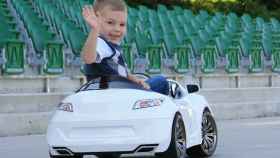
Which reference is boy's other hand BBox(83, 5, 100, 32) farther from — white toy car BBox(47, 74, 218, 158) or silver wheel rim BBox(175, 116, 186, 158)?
silver wheel rim BBox(175, 116, 186, 158)

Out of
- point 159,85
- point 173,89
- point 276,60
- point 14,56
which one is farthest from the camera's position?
point 276,60

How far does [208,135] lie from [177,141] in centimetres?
152

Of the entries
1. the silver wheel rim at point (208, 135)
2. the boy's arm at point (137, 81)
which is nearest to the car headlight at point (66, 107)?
the boy's arm at point (137, 81)

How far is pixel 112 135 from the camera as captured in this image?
7.67 meters

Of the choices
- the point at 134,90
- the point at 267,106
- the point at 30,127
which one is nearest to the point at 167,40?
the point at 267,106

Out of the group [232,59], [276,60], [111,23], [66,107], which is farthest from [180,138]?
[276,60]

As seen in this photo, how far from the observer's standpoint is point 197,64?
58.0 feet

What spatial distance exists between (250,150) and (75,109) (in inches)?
123

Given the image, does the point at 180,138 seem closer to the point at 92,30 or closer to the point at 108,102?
the point at 108,102

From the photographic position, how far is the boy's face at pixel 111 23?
26.0ft

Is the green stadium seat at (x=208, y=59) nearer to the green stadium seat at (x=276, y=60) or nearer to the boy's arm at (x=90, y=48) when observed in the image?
the green stadium seat at (x=276, y=60)

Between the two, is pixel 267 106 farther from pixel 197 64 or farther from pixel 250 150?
pixel 250 150

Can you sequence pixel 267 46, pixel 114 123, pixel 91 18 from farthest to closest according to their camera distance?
pixel 267 46 < pixel 114 123 < pixel 91 18

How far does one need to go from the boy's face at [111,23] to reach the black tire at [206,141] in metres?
1.90
